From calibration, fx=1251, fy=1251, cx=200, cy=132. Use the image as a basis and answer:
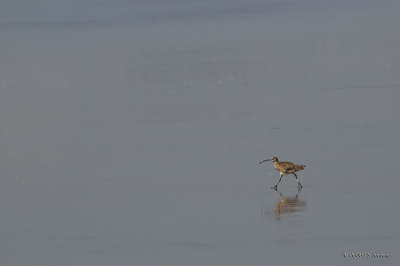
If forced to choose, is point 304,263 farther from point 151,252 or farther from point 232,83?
point 232,83

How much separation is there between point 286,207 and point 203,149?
300cm

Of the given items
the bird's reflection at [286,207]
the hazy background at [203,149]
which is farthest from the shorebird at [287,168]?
the bird's reflection at [286,207]

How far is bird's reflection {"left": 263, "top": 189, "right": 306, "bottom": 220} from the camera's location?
1098 cm

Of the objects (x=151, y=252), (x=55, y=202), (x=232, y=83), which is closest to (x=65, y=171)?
(x=55, y=202)

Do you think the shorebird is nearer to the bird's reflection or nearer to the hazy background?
the hazy background

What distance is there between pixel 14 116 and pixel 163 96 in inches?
90.1

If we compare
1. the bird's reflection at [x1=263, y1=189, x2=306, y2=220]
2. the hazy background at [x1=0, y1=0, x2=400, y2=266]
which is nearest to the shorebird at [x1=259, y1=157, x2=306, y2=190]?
the hazy background at [x1=0, y1=0, x2=400, y2=266]

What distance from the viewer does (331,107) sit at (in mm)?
16547

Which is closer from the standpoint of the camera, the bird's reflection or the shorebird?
the bird's reflection

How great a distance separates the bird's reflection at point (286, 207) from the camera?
36.0ft

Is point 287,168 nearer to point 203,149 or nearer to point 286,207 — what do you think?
point 286,207

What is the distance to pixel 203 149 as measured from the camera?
46.2 ft

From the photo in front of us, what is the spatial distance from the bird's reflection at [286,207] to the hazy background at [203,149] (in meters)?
0.02

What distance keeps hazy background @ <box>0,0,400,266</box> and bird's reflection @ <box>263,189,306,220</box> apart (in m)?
0.02
